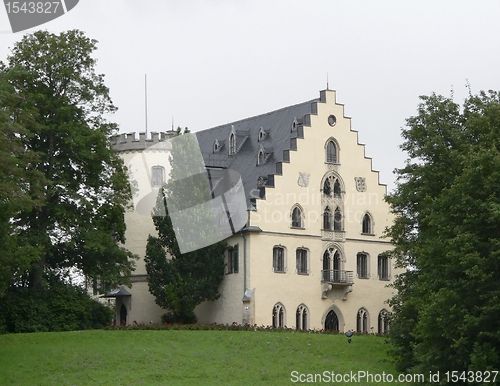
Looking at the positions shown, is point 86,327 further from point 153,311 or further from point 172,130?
point 172,130

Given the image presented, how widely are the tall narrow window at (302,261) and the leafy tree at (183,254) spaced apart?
461 cm

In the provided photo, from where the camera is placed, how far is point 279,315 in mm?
71438

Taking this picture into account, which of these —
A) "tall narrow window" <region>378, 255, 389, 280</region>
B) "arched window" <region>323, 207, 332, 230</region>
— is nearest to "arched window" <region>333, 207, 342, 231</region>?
"arched window" <region>323, 207, 332, 230</region>

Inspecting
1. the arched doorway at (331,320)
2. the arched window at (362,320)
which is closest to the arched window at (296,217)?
the arched doorway at (331,320)

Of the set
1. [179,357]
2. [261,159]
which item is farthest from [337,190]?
[179,357]

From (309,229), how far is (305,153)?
15.0 feet

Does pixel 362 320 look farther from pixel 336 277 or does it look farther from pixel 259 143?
pixel 259 143

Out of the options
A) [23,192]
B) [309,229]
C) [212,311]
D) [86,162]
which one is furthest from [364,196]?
[23,192]

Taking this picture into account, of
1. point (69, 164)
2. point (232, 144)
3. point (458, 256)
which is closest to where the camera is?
point (458, 256)

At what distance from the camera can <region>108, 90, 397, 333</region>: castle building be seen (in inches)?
2817

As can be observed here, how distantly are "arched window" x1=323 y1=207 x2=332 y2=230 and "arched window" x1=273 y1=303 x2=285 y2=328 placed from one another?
5.93 metres

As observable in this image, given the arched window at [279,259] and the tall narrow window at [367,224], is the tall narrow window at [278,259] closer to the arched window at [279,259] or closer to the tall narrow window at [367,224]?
the arched window at [279,259]

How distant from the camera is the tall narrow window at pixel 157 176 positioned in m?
77.5

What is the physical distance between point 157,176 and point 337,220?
11929mm
